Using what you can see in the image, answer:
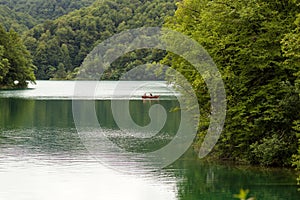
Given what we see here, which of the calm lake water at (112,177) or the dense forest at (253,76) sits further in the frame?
the dense forest at (253,76)

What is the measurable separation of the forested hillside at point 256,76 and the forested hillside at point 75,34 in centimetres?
13511

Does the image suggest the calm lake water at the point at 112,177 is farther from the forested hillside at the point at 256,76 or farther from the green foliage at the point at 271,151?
the forested hillside at the point at 256,76

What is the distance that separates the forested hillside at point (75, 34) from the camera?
553 feet

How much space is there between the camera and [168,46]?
30.0m

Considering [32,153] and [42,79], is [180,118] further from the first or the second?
[42,79]

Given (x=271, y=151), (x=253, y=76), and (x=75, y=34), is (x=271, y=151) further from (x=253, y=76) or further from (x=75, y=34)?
(x=75, y=34)

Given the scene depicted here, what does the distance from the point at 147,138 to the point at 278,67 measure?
13862mm

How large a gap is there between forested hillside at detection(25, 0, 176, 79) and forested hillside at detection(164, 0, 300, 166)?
13511 cm

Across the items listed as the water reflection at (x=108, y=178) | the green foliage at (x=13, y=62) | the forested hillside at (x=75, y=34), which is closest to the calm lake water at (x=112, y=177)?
→ the water reflection at (x=108, y=178)

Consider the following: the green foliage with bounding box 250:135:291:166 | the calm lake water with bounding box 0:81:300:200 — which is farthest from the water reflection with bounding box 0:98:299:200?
the green foliage with bounding box 250:135:291:166

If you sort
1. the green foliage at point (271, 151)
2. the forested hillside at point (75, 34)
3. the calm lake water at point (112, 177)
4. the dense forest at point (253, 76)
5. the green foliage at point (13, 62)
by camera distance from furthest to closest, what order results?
the forested hillside at point (75, 34) → the green foliage at point (13, 62) → the dense forest at point (253, 76) → the green foliage at point (271, 151) → the calm lake water at point (112, 177)

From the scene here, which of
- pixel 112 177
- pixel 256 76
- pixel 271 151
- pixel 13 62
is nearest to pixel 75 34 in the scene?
pixel 13 62

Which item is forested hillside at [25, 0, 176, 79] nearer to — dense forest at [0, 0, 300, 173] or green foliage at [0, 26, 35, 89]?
green foliage at [0, 26, 35, 89]

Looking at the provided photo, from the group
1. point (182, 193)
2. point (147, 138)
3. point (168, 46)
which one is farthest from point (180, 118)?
point (182, 193)
